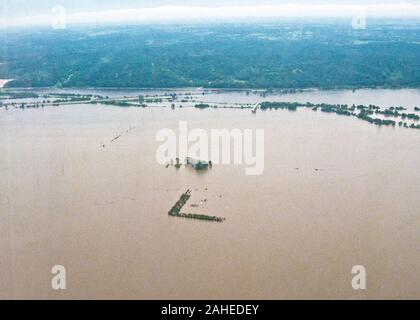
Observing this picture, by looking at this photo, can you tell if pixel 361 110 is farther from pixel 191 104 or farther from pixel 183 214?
pixel 183 214

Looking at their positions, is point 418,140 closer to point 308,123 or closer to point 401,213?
point 308,123

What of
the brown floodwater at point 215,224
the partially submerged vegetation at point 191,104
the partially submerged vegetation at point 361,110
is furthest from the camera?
the partially submerged vegetation at point 191,104

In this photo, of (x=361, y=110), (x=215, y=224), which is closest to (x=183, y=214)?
(x=215, y=224)

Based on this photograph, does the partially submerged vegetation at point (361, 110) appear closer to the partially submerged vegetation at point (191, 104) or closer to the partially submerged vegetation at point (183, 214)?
the partially submerged vegetation at point (191, 104)

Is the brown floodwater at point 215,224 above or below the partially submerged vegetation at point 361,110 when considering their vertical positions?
below

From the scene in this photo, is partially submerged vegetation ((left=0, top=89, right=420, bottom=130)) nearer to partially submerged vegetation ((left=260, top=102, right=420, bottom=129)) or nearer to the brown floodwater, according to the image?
partially submerged vegetation ((left=260, top=102, right=420, bottom=129))

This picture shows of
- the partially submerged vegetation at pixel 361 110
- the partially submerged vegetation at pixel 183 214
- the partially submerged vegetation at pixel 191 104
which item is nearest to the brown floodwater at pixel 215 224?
the partially submerged vegetation at pixel 183 214

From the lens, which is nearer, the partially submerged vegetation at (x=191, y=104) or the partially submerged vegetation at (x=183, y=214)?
the partially submerged vegetation at (x=183, y=214)

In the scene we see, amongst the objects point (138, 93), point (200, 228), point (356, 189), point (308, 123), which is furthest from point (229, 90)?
point (200, 228)

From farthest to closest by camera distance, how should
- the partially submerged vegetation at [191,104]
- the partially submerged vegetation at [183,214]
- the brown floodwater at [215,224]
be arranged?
the partially submerged vegetation at [191,104], the partially submerged vegetation at [183,214], the brown floodwater at [215,224]

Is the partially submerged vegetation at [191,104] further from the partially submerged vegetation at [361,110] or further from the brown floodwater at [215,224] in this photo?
the brown floodwater at [215,224]
